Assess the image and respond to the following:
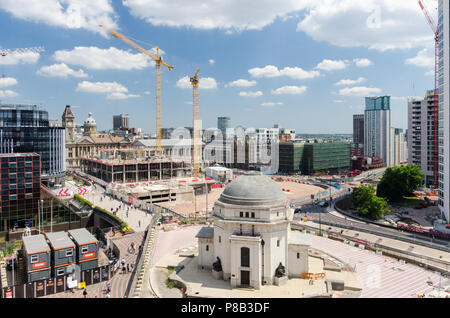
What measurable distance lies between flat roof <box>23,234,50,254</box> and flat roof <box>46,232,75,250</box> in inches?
29.0

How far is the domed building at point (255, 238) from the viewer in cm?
3556

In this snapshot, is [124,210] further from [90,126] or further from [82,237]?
[90,126]

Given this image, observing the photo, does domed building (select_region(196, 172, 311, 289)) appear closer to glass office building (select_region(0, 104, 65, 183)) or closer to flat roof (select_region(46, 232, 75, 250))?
flat roof (select_region(46, 232, 75, 250))

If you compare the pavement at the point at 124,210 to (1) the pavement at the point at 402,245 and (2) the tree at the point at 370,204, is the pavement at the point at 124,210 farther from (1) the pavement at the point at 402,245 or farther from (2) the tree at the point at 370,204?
(2) the tree at the point at 370,204

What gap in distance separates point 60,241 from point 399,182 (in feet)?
261

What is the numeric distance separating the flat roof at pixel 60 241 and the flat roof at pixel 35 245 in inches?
29.0

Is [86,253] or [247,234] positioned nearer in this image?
[247,234]

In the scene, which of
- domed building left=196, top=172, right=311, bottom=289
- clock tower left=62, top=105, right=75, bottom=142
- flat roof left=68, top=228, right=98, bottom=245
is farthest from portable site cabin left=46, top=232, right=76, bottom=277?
clock tower left=62, top=105, right=75, bottom=142

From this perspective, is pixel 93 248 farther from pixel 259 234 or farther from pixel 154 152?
pixel 154 152

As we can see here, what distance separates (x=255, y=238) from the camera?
115ft

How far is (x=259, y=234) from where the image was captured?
36125 mm

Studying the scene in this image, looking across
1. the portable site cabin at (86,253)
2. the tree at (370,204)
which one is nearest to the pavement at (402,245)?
the tree at (370,204)

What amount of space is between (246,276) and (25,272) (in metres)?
28.7

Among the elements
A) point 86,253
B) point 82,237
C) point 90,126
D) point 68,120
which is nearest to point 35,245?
point 82,237
